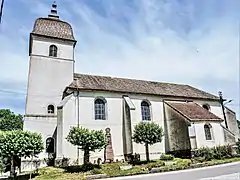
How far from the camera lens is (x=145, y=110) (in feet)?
89.2

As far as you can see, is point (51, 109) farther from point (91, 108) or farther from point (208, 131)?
point (208, 131)

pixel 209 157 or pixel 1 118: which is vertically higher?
pixel 1 118

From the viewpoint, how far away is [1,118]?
63.7 metres

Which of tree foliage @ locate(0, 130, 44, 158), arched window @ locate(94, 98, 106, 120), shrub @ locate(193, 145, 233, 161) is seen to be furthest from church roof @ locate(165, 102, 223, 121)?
tree foliage @ locate(0, 130, 44, 158)

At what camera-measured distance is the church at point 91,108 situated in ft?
75.5

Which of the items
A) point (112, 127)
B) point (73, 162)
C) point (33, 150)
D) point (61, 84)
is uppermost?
point (61, 84)

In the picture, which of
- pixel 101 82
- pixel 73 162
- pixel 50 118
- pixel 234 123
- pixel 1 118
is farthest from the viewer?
pixel 1 118

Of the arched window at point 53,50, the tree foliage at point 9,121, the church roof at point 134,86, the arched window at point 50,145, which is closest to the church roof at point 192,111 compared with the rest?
the church roof at point 134,86

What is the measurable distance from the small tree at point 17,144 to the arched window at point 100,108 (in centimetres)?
795

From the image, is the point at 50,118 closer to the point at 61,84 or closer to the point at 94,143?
the point at 61,84

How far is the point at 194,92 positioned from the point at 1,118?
54.0 meters

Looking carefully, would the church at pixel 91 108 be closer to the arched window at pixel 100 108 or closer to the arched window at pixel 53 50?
the arched window at pixel 100 108

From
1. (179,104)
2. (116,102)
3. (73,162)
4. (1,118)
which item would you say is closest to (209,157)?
(179,104)

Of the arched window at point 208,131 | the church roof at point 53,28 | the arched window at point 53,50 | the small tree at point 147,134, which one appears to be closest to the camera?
the small tree at point 147,134
